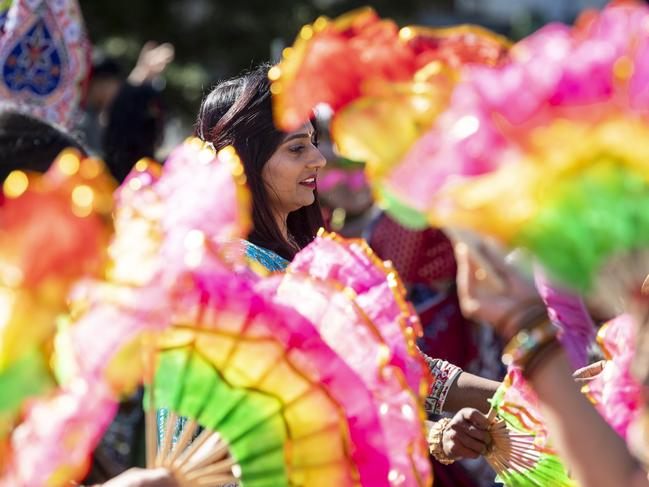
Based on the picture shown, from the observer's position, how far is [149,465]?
1.84 meters

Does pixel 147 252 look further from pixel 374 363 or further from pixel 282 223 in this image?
pixel 282 223

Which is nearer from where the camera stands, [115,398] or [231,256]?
[115,398]

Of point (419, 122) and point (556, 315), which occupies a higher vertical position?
point (419, 122)

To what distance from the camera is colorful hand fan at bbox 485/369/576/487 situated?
242 centimetres

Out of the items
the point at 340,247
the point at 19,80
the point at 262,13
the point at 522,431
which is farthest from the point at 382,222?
the point at 262,13

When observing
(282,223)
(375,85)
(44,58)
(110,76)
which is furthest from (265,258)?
(110,76)

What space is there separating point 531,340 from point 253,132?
143 centimetres

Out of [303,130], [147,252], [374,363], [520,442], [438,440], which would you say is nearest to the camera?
[147,252]

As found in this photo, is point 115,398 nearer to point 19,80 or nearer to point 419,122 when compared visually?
point 419,122

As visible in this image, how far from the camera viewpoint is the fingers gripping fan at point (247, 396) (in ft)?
5.90

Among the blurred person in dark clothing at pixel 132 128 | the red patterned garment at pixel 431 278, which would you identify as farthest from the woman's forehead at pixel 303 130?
the blurred person in dark clothing at pixel 132 128

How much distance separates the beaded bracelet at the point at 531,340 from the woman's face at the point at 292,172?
1323mm

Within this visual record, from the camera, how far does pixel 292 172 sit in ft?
9.55

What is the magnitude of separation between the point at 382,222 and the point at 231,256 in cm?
308
